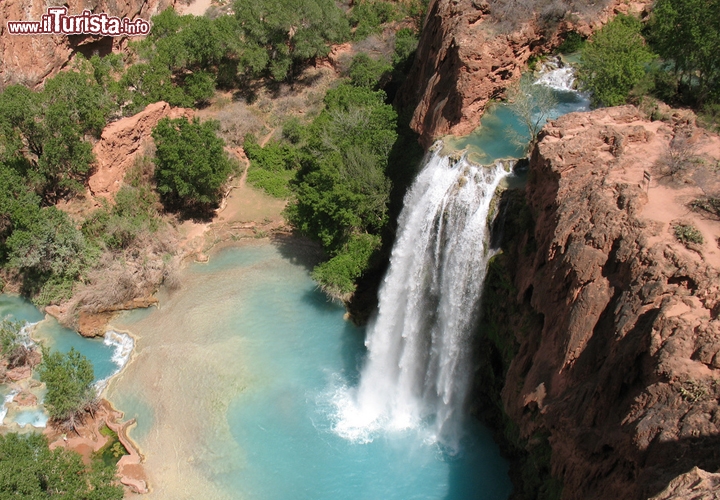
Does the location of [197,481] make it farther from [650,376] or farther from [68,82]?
[68,82]

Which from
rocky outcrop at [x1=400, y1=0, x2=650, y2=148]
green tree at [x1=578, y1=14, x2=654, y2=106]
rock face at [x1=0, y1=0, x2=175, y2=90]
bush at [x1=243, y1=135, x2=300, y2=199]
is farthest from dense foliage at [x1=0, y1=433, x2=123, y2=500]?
rock face at [x1=0, y1=0, x2=175, y2=90]

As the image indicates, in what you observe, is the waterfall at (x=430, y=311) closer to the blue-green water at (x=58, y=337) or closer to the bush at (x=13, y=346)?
the blue-green water at (x=58, y=337)

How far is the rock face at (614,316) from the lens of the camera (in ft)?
37.7

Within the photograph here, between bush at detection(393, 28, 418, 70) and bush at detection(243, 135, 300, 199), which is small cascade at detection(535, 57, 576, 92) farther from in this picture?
bush at detection(243, 135, 300, 199)

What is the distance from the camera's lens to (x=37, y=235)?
83.4ft

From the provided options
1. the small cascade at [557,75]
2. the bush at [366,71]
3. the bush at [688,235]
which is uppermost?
the small cascade at [557,75]

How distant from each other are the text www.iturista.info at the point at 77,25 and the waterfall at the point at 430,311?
1036 inches

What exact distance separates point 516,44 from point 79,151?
20454 millimetres

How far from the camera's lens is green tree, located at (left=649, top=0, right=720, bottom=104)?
1906 centimetres

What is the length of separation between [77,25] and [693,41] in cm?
3385

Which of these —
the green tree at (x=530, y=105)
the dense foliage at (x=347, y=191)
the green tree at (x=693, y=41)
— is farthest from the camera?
the dense foliage at (x=347, y=191)

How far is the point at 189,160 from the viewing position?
28.9 metres

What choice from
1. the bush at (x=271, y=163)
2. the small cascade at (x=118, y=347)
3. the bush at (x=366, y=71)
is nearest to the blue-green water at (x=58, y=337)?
the small cascade at (x=118, y=347)

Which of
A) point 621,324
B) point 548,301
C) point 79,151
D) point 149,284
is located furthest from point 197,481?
point 79,151
